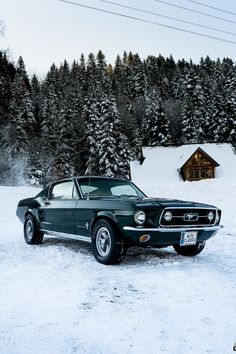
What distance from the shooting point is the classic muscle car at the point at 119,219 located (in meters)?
5.82

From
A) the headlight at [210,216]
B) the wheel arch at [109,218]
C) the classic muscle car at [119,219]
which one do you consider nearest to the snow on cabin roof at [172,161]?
the classic muscle car at [119,219]

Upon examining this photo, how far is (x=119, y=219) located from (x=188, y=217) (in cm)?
119

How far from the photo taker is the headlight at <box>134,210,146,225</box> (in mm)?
5750

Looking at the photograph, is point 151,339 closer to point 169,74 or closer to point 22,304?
point 22,304

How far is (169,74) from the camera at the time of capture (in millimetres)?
108812

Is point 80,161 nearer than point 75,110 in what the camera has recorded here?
Yes

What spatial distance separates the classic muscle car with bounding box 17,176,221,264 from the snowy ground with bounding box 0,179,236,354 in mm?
351

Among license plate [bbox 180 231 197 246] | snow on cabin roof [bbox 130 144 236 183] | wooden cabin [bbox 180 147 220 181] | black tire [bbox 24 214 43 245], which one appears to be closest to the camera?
license plate [bbox 180 231 197 246]

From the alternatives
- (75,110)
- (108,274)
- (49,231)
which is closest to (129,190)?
(49,231)

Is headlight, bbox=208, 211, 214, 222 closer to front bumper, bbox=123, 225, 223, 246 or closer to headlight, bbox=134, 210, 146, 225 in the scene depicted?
front bumper, bbox=123, 225, 223, 246

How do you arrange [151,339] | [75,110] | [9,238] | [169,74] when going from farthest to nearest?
[169,74]
[75,110]
[9,238]
[151,339]

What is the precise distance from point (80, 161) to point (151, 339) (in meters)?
59.6

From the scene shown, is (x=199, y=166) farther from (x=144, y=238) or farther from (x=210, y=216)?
(x=144, y=238)

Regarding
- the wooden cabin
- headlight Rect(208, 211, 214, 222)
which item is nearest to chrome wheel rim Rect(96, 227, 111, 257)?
headlight Rect(208, 211, 214, 222)
